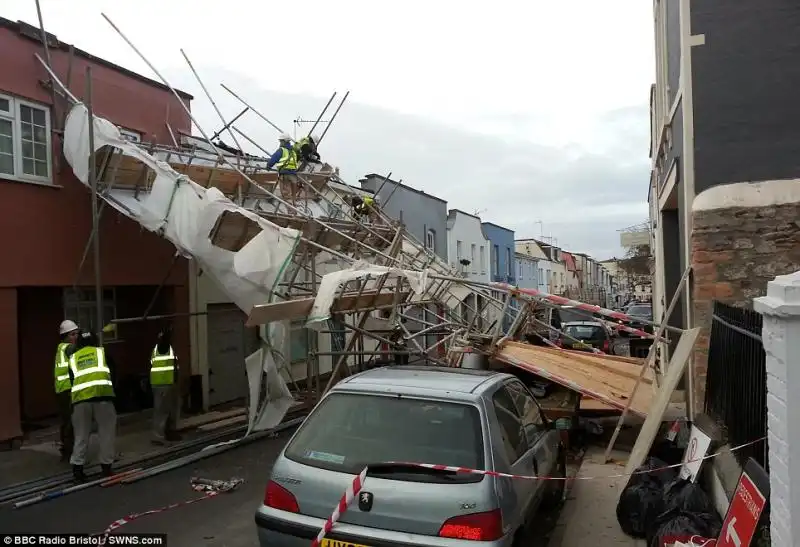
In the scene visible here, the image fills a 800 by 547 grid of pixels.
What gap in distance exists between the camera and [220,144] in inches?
542

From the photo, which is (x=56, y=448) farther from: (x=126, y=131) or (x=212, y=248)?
(x=126, y=131)

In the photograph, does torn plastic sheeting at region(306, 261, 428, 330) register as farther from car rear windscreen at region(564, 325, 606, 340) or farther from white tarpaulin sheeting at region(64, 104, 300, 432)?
car rear windscreen at region(564, 325, 606, 340)

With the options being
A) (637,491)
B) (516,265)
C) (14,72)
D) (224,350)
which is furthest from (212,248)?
(516,265)

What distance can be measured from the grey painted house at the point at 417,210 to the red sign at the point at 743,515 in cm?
1740

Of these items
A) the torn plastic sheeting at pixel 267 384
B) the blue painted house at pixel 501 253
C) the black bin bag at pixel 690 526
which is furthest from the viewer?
the blue painted house at pixel 501 253

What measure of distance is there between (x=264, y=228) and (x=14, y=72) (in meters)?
4.40

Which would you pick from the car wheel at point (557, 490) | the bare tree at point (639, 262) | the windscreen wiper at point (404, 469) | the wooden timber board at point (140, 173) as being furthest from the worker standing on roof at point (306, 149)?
the bare tree at point (639, 262)

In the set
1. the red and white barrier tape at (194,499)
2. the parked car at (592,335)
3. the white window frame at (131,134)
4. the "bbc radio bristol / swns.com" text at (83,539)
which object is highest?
the white window frame at (131,134)

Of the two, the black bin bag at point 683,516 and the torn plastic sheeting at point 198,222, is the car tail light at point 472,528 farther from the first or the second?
the torn plastic sheeting at point 198,222

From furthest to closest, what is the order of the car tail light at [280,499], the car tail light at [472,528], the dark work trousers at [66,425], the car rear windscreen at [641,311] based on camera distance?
the car rear windscreen at [641,311], the dark work trousers at [66,425], the car tail light at [280,499], the car tail light at [472,528]

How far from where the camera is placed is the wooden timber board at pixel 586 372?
27.7 ft

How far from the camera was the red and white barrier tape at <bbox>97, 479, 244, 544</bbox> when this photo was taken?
5.96 m

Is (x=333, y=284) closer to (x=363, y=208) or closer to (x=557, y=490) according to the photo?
(x=557, y=490)

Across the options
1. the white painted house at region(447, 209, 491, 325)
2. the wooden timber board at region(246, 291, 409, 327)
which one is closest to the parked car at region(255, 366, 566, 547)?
the wooden timber board at region(246, 291, 409, 327)
